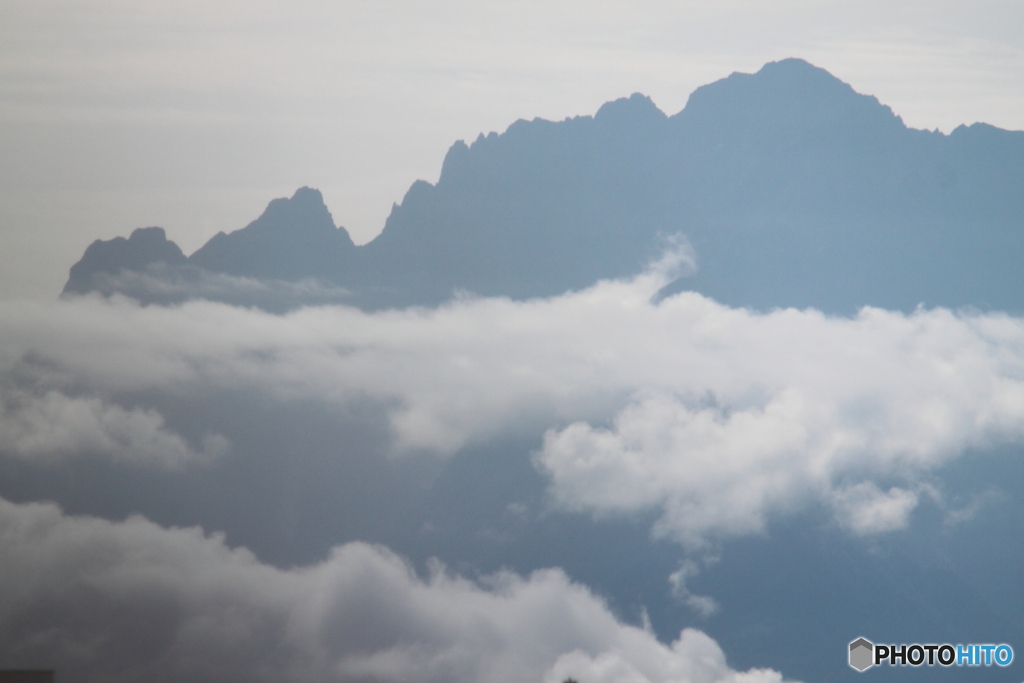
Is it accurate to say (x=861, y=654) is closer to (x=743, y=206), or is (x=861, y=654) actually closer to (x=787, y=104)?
(x=743, y=206)

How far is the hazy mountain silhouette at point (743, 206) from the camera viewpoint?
45.8 metres

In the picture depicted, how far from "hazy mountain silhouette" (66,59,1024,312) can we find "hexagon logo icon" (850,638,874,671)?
25136mm

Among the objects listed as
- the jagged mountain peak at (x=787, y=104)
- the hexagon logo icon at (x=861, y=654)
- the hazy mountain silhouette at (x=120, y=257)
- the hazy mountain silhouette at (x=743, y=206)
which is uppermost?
the jagged mountain peak at (x=787, y=104)

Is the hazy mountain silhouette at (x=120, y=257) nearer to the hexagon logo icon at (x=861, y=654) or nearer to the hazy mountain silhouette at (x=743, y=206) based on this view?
the hazy mountain silhouette at (x=743, y=206)

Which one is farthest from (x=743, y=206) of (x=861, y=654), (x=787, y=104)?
(x=861, y=654)

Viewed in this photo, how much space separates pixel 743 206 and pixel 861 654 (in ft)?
108

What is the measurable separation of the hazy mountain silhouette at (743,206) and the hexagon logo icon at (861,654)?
25.1m

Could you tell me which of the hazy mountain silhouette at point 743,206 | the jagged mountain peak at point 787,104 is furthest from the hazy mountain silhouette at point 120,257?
the jagged mountain peak at point 787,104

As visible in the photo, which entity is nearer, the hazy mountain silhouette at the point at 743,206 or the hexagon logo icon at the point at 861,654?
the hexagon logo icon at the point at 861,654

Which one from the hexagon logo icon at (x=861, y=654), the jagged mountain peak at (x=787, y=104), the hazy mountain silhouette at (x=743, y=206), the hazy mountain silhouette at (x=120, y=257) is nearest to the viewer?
the hexagon logo icon at (x=861, y=654)

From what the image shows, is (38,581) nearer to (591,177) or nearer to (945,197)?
(591,177)

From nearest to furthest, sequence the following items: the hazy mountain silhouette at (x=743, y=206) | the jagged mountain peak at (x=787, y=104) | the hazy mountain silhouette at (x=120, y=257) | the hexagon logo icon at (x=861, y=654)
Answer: the hexagon logo icon at (x=861, y=654) → the hazy mountain silhouette at (x=120, y=257) → the hazy mountain silhouette at (x=743, y=206) → the jagged mountain peak at (x=787, y=104)

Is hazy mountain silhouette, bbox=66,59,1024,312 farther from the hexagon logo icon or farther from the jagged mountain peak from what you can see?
the hexagon logo icon

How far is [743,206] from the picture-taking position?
1956 inches
